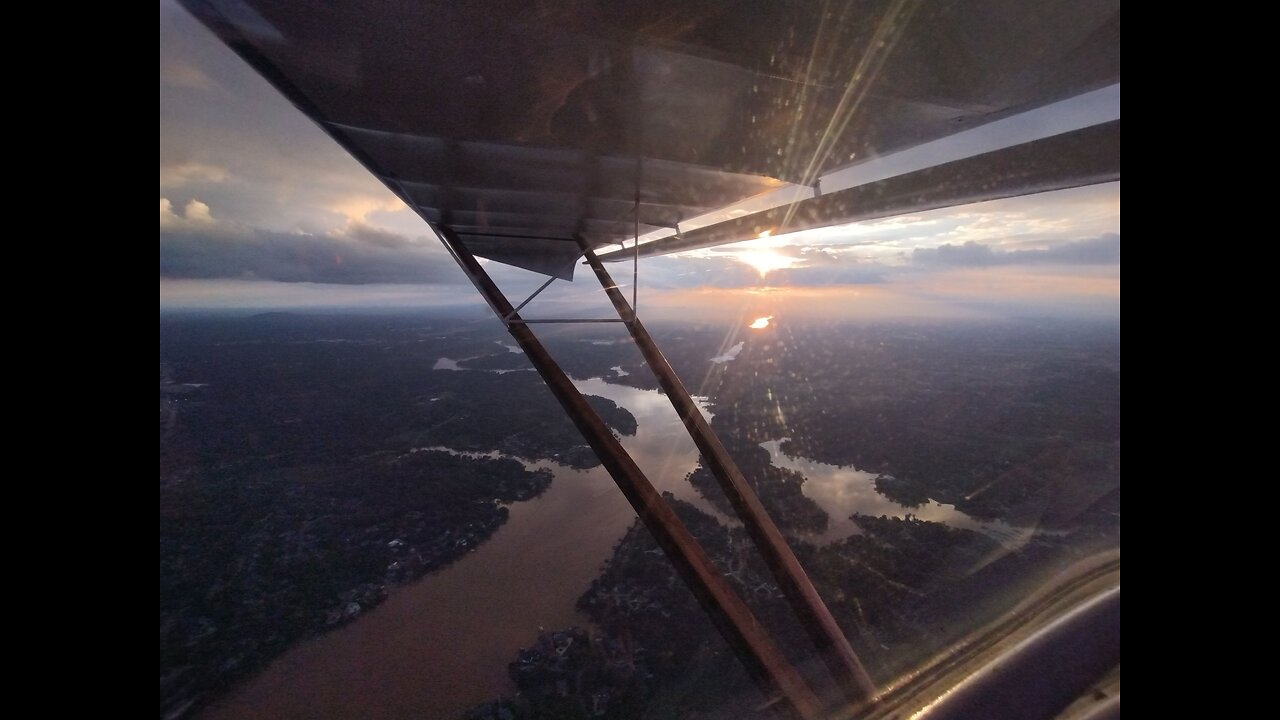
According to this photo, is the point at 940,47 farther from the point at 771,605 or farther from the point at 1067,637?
the point at 771,605

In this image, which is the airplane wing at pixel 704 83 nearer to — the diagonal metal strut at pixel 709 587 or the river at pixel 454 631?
the diagonal metal strut at pixel 709 587

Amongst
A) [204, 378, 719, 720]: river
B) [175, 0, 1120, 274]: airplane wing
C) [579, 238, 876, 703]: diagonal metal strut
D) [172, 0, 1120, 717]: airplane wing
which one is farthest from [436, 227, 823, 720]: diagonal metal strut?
[204, 378, 719, 720]: river

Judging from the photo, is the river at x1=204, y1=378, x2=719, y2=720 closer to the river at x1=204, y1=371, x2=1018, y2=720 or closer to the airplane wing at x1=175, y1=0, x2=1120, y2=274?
the river at x1=204, y1=371, x2=1018, y2=720

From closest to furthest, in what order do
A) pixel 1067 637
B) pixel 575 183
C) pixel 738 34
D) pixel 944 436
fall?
1. pixel 738 34
2. pixel 1067 637
3. pixel 575 183
4. pixel 944 436

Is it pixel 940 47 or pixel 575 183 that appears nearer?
pixel 940 47

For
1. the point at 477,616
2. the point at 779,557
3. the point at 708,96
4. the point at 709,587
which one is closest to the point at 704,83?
the point at 708,96

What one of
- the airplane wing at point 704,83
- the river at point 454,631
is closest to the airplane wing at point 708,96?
the airplane wing at point 704,83
